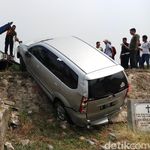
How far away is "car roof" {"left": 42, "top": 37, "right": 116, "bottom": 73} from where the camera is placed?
14.0 metres

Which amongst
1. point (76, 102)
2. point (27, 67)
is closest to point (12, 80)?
point (27, 67)

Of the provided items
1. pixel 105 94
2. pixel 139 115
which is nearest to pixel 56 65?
pixel 105 94

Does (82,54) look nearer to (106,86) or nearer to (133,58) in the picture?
(106,86)

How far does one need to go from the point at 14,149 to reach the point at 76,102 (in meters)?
2.27

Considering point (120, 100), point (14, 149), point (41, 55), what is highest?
point (41, 55)

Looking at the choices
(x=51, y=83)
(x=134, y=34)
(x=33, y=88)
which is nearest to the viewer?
(x=51, y=83)

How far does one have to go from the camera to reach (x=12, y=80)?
1619cm

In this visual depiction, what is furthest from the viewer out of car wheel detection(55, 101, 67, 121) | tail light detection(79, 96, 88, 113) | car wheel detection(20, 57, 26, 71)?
car wheel detection(20, 57, 26, 71)

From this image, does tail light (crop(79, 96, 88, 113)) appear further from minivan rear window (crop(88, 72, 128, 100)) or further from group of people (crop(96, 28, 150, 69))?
group of people (crop(96, 28, 150, 69))

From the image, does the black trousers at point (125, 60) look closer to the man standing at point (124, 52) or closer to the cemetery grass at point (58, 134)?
the man standing at point (124, 52)

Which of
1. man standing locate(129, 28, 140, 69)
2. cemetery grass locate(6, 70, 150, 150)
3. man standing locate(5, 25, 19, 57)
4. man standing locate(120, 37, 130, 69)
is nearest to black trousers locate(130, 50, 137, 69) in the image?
man standing locate(129, 28, 140, 69)

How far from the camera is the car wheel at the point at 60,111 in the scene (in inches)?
566

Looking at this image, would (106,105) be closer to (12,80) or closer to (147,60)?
(12,80)

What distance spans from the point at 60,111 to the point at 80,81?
1413 millimetres
